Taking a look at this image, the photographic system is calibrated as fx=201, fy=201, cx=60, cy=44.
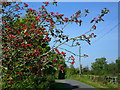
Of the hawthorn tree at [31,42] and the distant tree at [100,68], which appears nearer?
the hawthorn tree at [31,42]

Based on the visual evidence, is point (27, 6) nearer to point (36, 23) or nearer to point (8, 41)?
point (36, 23)

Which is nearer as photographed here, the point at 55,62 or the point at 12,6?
the point at 55,62

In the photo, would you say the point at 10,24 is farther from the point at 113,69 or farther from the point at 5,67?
the point at 113,69

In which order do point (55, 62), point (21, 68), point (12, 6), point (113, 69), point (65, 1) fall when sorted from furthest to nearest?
1. point (113, 69)
2. point (65, 1)
3. point (12, 6)
4. point (21, 68)
5. point (55, 62)

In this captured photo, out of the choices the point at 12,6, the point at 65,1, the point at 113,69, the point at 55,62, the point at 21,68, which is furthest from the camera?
the point at 113,69

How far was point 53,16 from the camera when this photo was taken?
9.14 ft

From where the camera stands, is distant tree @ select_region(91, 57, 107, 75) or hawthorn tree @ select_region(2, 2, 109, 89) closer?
hawthorn tree @ select_region(2, 2, 109, 89)

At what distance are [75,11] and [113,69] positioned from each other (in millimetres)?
15899

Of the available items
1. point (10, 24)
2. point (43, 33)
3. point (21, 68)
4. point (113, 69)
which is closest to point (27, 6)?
point (10, 24)

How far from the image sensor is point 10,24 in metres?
2.84

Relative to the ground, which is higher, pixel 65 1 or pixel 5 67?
pixel 65 1

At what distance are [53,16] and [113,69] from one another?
52.6 feet

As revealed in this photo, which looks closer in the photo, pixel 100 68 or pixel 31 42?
pixel 31 42

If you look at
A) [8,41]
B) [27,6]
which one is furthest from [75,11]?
[8,41]
